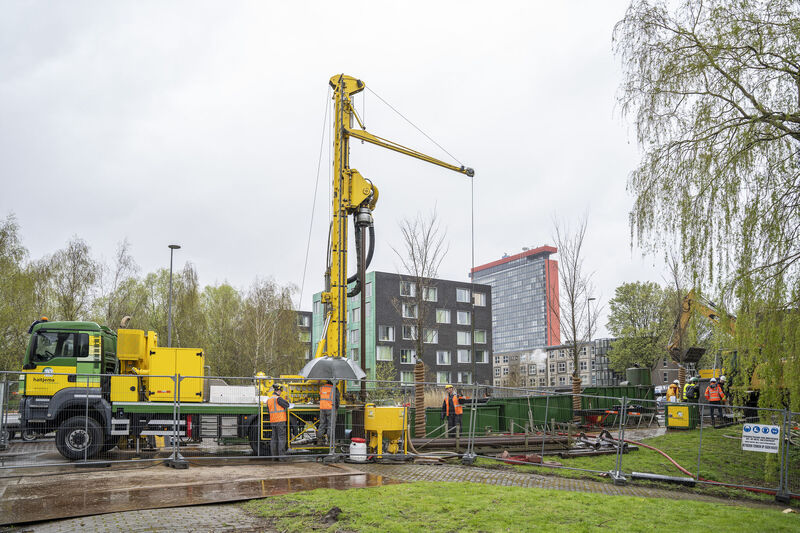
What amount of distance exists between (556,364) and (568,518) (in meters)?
119

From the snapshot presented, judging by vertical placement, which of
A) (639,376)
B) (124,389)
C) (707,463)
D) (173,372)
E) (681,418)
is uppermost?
(173,372)

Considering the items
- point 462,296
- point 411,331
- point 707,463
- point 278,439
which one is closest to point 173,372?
point 278,439

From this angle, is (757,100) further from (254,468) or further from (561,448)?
(254,468)

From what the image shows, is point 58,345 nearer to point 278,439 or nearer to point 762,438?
point 278,439

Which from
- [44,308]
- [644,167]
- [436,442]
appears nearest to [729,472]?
[436,442]

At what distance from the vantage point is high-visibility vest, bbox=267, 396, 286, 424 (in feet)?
48.3

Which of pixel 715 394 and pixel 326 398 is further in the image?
pixel 715 394

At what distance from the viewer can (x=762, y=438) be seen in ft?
39.0

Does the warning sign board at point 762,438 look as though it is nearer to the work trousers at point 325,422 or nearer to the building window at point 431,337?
the work trousers at point 325,422

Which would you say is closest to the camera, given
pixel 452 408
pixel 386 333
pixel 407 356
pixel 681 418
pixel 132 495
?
pixel 132 495

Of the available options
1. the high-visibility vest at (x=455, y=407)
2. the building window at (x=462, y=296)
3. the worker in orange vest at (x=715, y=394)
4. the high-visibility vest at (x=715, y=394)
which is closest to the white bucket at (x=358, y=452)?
the high-visibility vest at (x=455, y=407)

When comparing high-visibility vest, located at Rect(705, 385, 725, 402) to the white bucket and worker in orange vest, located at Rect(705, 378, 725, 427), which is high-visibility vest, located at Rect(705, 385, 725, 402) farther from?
the white bucket

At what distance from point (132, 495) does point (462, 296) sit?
55.8 metres

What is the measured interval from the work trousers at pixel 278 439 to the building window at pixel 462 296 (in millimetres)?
49649
